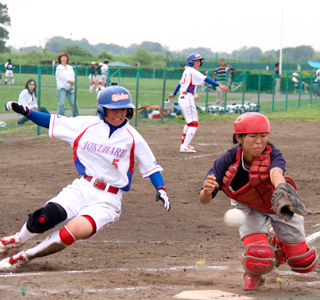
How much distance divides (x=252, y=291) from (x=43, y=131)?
1114 centimetres

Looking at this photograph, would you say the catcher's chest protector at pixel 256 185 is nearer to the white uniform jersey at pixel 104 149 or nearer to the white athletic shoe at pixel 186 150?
the white uniform jersey at pixel 104 149

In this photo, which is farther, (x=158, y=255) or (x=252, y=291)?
(x=158, y=255)

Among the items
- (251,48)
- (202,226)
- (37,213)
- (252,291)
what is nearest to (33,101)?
(202,226)

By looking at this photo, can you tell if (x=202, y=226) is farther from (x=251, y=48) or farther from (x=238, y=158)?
(x=251, y=48)

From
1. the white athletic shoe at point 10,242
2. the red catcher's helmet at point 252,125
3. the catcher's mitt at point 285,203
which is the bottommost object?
the white athletic shoe at point 10,242

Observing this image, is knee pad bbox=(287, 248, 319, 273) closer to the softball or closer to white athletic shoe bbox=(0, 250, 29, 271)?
the softball

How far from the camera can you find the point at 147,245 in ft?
16.6

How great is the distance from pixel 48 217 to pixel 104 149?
0.82 m

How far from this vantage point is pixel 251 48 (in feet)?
569

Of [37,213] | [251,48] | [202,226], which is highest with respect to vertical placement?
[251,48]

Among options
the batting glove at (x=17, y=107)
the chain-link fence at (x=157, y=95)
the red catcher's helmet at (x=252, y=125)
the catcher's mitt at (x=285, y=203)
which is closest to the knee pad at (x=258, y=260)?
the catcher's mitt at (x=285, y=203)

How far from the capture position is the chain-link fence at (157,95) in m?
15.7

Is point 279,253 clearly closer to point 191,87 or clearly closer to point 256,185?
point 256,185

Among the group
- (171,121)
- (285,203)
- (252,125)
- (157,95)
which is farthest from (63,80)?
(157,95)
